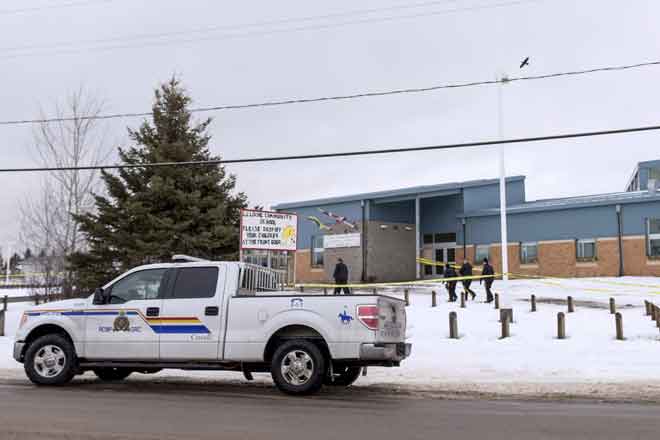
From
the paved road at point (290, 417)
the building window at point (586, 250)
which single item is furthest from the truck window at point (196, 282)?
the building window at point (586, 250)

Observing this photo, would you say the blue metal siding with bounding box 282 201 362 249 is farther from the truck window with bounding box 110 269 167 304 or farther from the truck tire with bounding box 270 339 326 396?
the truck tire with bounding box 270 339 326 396

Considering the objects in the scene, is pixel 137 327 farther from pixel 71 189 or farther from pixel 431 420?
pixel 71 189

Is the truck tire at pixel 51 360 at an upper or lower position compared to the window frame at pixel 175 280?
lower

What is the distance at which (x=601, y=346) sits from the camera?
1573 centimetres

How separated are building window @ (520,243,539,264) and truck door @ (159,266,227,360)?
3032 cm

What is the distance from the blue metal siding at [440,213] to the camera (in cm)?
4294

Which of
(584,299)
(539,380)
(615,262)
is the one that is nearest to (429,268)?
(615,262)

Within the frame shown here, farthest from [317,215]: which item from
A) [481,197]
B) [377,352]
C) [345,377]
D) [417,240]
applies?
[377,352]

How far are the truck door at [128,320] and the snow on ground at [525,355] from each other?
85.0 inches

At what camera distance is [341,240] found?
143 ft

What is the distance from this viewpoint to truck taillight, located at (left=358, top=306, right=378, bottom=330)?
9961 mm

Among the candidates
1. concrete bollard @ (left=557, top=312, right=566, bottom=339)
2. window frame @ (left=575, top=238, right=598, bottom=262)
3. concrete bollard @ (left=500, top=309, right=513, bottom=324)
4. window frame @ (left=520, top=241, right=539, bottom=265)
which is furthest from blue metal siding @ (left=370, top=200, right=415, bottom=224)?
concrete bollard @ (left=557, top=312, right=566, bottom=339)

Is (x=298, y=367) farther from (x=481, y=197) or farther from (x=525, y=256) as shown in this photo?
(x=481, y=197)

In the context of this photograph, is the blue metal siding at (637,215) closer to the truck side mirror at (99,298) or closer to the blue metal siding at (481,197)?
the blue metal siding at (481,197)
